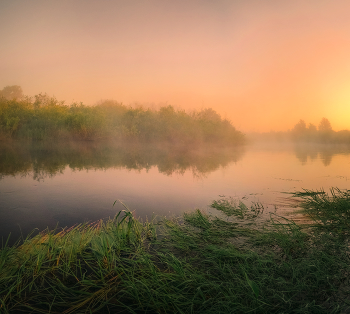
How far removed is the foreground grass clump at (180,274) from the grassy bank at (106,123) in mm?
27831

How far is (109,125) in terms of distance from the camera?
3183cm

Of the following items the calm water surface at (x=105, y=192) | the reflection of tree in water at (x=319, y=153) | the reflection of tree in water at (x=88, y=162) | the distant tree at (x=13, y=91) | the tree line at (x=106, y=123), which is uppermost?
the distant tree at (x=13, y=91)

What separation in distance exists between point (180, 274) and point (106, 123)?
31176 mm

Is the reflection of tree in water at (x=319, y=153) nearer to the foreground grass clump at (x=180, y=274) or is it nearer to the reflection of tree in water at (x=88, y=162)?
the reflection of tree in water at (x=88, y=162)

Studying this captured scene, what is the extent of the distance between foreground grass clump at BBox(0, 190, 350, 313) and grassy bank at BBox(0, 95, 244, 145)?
27831 mm

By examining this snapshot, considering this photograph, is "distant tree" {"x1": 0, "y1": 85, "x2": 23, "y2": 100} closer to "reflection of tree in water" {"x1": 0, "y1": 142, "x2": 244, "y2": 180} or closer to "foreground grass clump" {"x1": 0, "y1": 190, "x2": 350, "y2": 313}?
"reflection of tree in water" {"x1": 0, "y1": 142, "x2": 244, "y2": 180}

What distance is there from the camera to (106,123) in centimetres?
3153

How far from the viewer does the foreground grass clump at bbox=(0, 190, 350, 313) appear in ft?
Answer: 7.42

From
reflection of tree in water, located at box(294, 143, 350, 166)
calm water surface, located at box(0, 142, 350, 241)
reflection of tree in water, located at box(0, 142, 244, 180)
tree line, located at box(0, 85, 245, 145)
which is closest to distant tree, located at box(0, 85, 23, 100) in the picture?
tree line, located at box(0, 85, 245, 145)

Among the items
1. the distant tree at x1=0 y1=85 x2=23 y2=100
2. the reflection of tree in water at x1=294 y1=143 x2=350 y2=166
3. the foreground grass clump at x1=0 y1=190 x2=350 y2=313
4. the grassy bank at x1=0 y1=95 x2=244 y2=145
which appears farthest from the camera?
the distant tree at x1=0 y1=85 x2=23 y2=100

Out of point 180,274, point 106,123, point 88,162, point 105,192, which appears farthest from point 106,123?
point 180,274

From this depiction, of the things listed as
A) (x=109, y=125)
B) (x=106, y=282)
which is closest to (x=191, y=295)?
(x=106, y=282)

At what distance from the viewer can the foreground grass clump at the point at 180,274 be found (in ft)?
7.42

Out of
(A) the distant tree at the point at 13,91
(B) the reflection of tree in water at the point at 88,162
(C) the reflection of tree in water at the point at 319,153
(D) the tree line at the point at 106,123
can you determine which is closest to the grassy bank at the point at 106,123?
(D) the tree line at the point at 106,123
